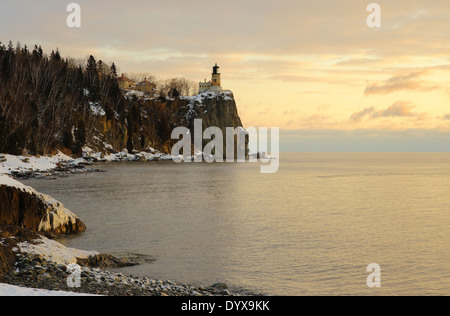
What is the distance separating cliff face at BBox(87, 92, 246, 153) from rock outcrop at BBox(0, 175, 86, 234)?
99255 mm

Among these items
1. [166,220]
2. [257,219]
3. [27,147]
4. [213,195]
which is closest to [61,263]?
[166,220]

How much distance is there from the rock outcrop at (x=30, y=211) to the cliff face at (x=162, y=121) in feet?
326

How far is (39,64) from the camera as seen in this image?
11438cm

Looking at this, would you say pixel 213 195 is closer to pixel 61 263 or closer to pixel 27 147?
pixel 61 263

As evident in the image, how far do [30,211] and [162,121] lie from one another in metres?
142

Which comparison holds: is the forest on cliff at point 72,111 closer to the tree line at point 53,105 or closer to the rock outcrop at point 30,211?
the tree line at point 53,105

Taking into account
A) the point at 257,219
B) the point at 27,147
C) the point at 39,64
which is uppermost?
the point at 39,64

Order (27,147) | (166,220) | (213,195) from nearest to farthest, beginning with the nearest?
(166,220)
(213,195)
(27,147)

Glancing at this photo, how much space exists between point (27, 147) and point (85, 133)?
26924mm

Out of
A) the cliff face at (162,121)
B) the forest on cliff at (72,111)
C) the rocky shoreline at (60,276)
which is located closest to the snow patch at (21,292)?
the rocky shoreline at (60,276)

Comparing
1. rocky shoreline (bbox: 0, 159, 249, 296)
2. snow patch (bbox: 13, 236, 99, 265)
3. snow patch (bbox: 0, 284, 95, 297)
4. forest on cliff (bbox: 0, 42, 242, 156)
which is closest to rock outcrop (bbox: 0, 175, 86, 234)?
rocky shoreline (bbox: 0, 159, 249, 296)

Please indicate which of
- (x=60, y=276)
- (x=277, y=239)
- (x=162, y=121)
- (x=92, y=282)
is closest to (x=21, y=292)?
(x=92, y=282)

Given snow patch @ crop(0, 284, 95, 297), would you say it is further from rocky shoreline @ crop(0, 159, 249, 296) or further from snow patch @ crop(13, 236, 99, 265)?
snow patch @ crop(13, 236, 99, 265)

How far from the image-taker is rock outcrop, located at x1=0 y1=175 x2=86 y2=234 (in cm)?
2103
